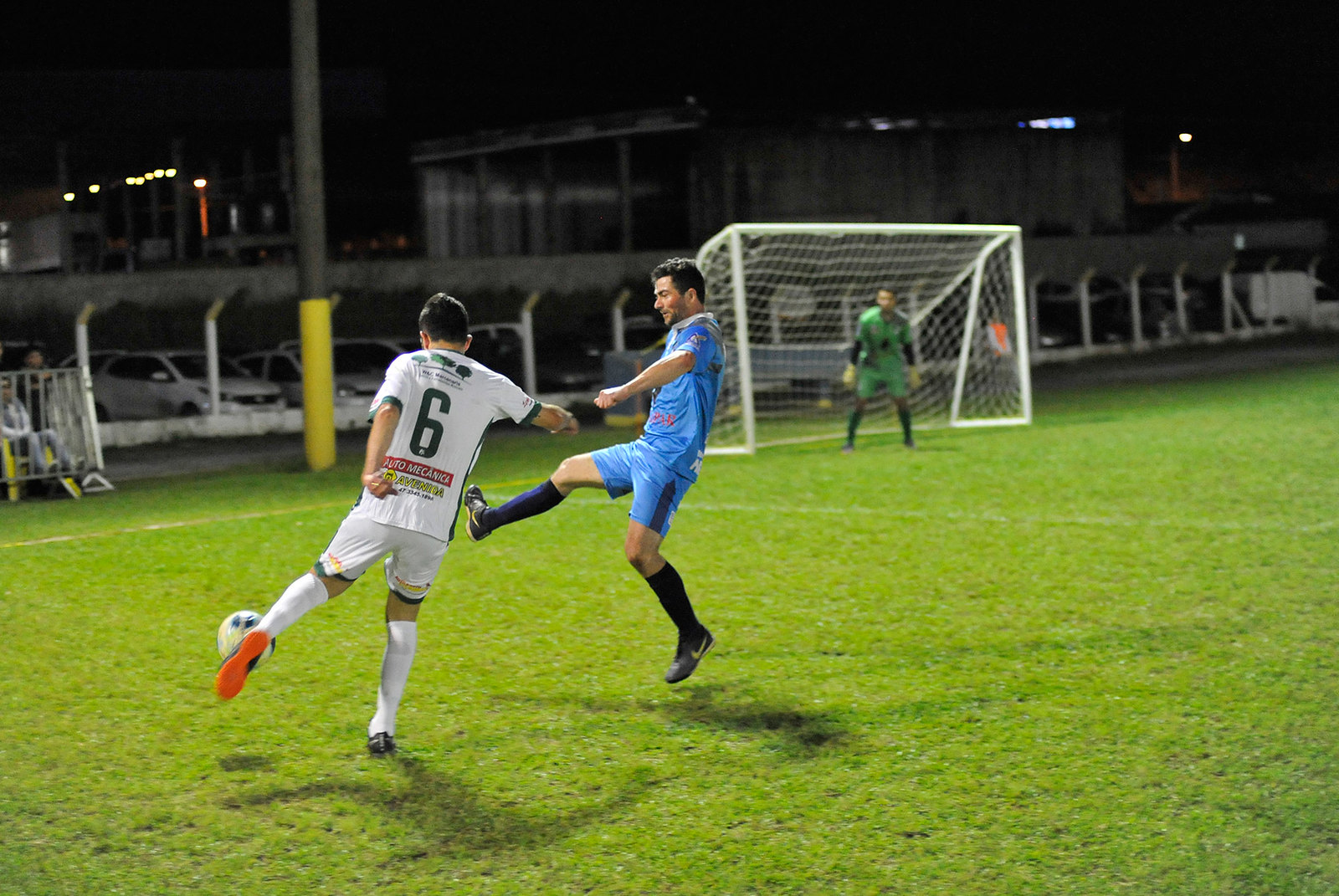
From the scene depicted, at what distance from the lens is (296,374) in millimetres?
22156

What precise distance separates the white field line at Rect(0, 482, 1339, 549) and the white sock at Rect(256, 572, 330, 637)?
6.13m

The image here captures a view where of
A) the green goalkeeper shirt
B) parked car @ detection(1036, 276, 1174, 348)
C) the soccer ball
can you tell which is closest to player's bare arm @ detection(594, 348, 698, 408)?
the soccer ball

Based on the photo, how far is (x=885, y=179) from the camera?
44.7 m

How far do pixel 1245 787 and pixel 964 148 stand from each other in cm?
4306

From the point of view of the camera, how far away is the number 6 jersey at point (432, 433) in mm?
5168

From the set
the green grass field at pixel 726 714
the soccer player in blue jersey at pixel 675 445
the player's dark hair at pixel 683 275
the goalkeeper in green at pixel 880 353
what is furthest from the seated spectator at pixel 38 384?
the player's dark hair at pixel 683 275

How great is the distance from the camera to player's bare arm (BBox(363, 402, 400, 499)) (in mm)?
5070

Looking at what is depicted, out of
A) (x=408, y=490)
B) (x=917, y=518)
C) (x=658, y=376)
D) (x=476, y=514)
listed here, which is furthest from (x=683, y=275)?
(x=917, y=518)

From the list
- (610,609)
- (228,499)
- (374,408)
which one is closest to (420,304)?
(228,499)

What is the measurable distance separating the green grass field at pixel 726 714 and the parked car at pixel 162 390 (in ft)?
32.7

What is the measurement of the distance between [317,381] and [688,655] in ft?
34.5

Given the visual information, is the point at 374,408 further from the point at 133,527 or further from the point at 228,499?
the point at 228,499

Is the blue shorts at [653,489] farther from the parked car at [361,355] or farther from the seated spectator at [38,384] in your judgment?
the parked car at [361,355]

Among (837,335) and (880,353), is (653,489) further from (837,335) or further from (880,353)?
(837,335)
